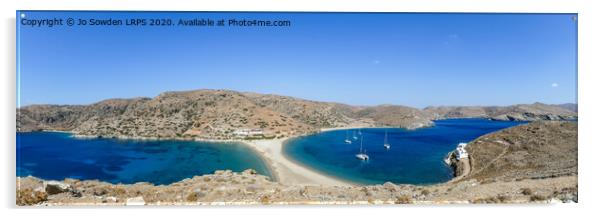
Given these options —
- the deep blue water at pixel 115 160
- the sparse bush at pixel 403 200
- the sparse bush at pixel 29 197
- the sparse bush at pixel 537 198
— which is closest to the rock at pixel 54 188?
the sparse bush at pixel 29 197

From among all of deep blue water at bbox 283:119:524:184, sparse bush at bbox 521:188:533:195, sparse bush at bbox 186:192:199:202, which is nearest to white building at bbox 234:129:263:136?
deep blue water at bbox 283:119:524:184

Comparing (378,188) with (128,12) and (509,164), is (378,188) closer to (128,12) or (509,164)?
(509,164)

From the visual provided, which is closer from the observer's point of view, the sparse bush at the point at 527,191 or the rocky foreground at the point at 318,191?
the rocky foreground at the point at 318,191

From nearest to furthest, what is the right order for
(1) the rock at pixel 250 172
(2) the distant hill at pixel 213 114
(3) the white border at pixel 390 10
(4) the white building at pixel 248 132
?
(3) the white border at pixel 390 10
(2) the distant hill at pixel 213 114
(1) the rock at pixel 250 172
(4) the white building at pixel 248 132

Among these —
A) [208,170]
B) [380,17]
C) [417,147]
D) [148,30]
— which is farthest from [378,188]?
[417,147]

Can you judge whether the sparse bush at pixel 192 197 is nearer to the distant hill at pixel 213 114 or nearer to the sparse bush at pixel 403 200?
the distant hill at pixel 213 114

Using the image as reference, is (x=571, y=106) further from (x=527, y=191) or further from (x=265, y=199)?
(x=265, y=199)

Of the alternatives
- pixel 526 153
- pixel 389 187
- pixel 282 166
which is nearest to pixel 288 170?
pixel 282 166
